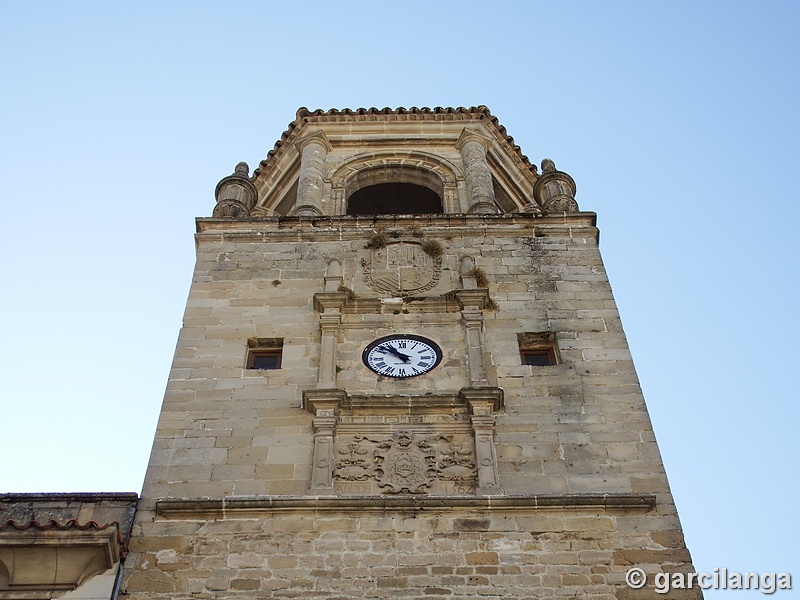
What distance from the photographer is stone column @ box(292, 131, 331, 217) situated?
54.2 feet

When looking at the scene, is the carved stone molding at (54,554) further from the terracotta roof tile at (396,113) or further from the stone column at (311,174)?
the terracotta roof tile at (396,113)

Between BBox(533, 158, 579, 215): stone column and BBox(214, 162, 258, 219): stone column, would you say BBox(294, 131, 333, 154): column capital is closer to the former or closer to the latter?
BBox(214, 162, 258, 219): stone column

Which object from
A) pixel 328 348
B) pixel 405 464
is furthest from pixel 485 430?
pixel 328 348

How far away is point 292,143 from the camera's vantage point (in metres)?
19.3

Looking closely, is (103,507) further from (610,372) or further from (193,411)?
(610,372)

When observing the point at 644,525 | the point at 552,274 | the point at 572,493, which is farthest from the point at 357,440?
the point at 552,274

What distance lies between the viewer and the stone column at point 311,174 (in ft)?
54.2

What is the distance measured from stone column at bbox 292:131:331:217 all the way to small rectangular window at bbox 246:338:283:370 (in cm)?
337

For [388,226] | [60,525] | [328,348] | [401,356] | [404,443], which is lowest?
[60,525]

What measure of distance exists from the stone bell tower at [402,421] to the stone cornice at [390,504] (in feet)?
0.06

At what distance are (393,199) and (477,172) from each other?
211 centimetres

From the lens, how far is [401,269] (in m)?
14.1

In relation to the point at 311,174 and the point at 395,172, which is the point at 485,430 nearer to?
the point at 311,174

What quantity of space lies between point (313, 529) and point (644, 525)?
10.5ft
